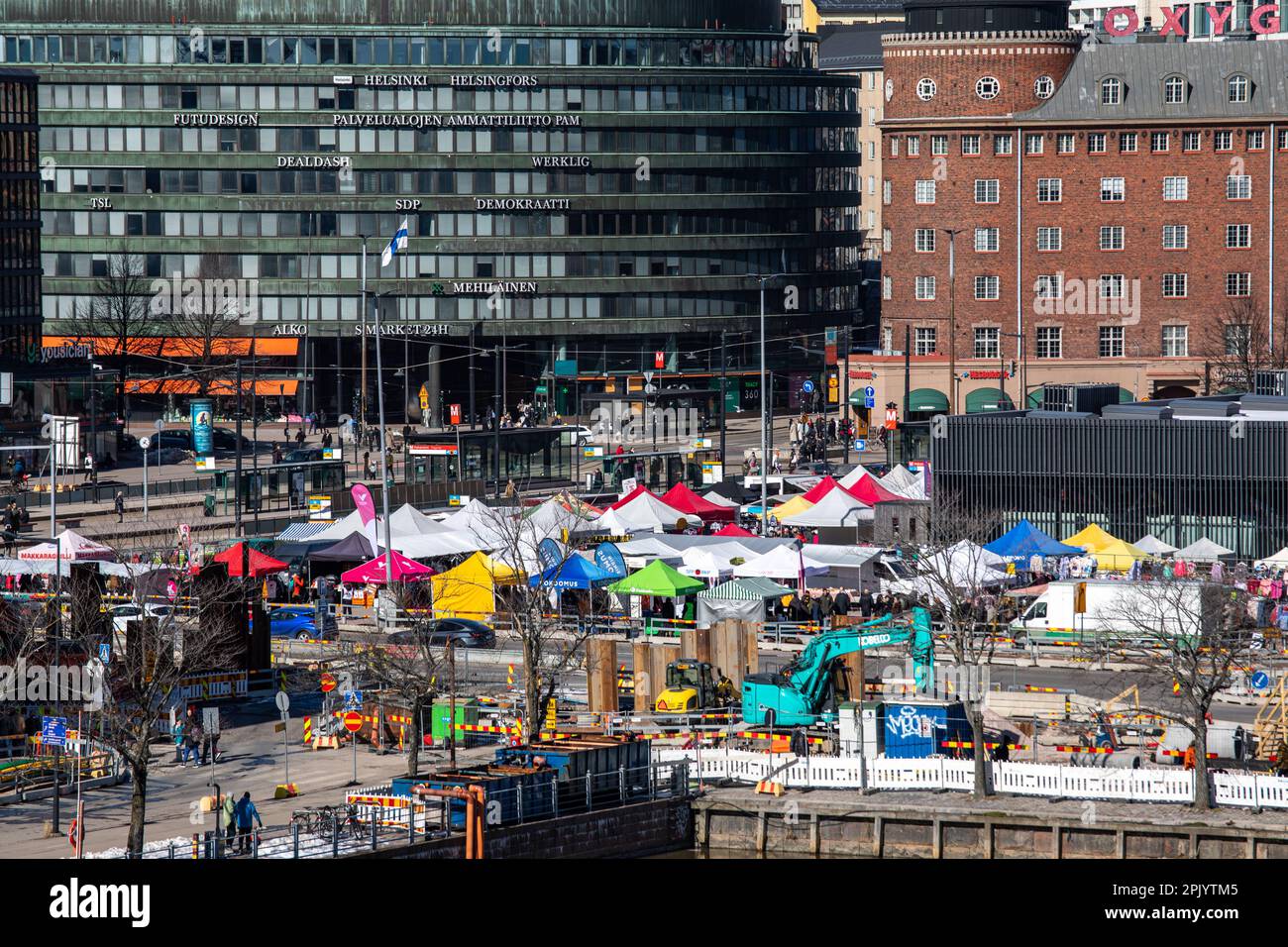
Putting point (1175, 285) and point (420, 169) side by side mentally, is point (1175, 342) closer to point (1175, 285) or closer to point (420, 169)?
point (1175, 285)

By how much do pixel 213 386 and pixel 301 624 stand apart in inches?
2758

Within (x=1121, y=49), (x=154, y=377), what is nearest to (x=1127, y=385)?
(x=1121, y=49)

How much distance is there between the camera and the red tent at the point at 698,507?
2982 inches

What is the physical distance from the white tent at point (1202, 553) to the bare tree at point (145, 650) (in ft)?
93.3

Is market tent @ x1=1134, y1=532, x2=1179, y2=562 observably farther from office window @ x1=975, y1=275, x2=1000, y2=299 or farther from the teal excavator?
office window @ x1=975, y1=275, x2=1000, y2=299

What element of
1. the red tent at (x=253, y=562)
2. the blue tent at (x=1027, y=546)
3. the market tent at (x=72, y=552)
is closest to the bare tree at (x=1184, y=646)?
the blue tent at (x=1027, y=546)

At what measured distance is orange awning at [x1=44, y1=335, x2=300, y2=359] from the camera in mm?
131625

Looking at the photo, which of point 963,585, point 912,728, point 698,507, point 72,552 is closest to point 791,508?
point 698,507

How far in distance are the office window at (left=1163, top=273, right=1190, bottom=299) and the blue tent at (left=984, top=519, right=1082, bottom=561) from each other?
6258 cm

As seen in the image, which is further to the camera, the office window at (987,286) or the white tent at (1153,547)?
the office window at (987,286)

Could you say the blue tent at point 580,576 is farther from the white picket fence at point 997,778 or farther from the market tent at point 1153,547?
the white picket fence at point 997,778

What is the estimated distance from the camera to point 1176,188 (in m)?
125

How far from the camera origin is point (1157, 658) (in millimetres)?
45562
